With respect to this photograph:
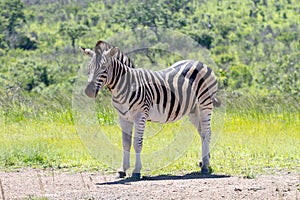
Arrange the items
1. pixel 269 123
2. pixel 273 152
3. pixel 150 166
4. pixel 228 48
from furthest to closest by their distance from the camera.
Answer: pixel 228 48
pixel 269 123
pixel 273 152
pixel 150 166

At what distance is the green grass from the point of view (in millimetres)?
10898

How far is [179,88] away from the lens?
1079cm

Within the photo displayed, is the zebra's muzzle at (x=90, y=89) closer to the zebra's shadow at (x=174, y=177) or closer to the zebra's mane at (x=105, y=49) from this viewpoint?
the zebra's mane at (x=105, y=49)

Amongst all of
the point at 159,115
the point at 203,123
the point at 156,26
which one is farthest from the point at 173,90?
the point at 156,26

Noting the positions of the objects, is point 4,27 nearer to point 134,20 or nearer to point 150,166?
point 134,20

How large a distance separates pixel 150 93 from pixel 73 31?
46.7 metres

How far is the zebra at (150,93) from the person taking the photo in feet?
31.5

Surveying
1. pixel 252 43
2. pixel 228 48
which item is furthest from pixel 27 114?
pixel 252 43

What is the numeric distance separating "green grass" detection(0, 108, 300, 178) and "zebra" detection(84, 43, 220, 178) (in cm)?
68

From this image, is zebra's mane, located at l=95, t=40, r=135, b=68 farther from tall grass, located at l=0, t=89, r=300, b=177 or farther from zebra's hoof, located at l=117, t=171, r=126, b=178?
tall grass, located at l=0, t=89, r=300, b=177

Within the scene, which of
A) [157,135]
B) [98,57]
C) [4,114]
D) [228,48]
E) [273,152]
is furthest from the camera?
[228,48]

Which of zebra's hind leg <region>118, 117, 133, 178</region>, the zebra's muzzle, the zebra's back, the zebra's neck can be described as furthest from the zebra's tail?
the zebra's muzzle

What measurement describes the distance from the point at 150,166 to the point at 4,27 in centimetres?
4371

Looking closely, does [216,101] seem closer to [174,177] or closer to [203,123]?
[203,123]
